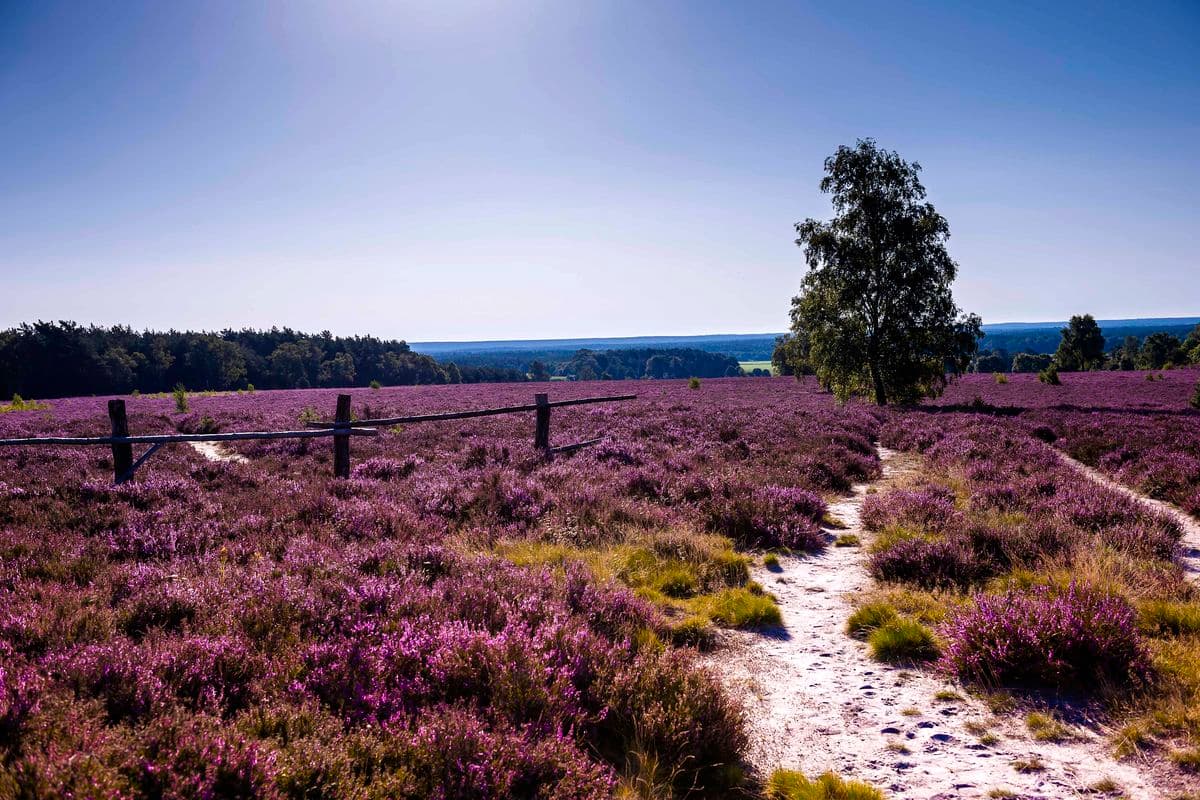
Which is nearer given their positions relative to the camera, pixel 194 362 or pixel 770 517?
pixel 770 517

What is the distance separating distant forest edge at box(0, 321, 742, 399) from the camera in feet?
192

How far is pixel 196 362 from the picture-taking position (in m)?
78.9

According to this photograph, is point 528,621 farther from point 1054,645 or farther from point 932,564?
point 932,564

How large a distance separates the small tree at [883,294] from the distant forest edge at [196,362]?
39.5 m

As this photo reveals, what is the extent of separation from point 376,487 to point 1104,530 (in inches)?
432

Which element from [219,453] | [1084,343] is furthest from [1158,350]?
[219,453]

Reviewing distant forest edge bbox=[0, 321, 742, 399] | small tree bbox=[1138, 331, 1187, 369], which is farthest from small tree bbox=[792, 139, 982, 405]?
small tree bbox=[1138, 331, 1187, 369]

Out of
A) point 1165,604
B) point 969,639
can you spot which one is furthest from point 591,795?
point 1165,604

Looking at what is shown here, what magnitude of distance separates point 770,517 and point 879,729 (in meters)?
4.74

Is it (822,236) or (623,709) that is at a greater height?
(822,236)

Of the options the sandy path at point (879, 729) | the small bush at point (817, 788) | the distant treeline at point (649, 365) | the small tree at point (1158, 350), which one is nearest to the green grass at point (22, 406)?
the sandy path at point (879, 729)

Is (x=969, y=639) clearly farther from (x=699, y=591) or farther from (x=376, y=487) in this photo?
(x=376, y=487)

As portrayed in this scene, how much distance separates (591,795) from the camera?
2.86 metres

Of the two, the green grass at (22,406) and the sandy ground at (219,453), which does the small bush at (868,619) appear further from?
the green grass at (22,406)
